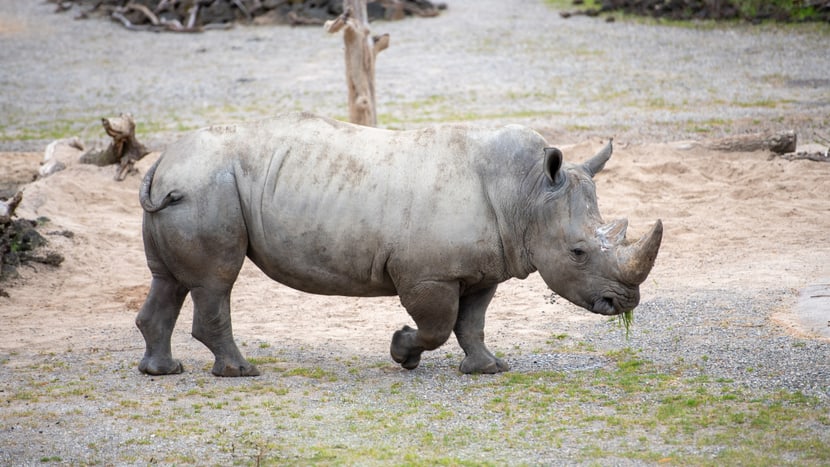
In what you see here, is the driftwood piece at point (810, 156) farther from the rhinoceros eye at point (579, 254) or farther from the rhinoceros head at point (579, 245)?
the rhinoceros eye at point (579, 254)

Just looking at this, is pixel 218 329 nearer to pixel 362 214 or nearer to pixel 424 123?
pixel 362 214

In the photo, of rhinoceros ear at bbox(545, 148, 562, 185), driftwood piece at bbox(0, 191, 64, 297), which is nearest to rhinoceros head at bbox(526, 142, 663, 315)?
rhinoceros ear at bbox(545, 148, 562, 185)

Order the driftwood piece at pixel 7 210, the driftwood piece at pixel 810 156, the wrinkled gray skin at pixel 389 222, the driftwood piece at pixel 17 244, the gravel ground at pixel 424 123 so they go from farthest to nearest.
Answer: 1. the driftwood piece at pixel 810 156
2. the driftwood piece at pixel 17 244
3. the driftwood piece at pixel 7 210
4. the wrinkled gray skin at pixel 389 222
5. the gravel ground at pixel 424 123

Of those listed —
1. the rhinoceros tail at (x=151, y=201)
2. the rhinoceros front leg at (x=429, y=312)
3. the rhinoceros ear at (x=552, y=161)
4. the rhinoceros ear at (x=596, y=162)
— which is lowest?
the rhinoceros front leg at (x=429, y=312)

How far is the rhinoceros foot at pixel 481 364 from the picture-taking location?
7.94 meters

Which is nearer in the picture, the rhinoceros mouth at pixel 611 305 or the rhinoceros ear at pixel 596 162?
the rhinoceros mouth at pixel 611 305

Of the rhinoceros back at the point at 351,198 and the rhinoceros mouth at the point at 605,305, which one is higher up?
the rhinoceros back at the point at 351,198

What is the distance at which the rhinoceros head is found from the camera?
7.38 m

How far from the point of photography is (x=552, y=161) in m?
7.40

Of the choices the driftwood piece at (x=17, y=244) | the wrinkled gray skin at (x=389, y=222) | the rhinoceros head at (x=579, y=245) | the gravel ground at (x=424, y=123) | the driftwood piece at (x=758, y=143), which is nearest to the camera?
the gravel ground at (x=424, y=123)

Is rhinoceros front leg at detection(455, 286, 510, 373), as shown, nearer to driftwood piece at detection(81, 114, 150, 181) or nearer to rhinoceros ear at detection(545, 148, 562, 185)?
rhinoceros ear at detection(545, 148, 562, 185)

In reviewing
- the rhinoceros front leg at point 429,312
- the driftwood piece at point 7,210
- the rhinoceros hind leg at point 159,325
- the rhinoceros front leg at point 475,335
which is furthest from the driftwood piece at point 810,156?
the driftwood piece at point 7,210

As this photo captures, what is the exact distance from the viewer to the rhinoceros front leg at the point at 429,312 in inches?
298

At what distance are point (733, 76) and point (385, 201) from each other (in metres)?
16.3
